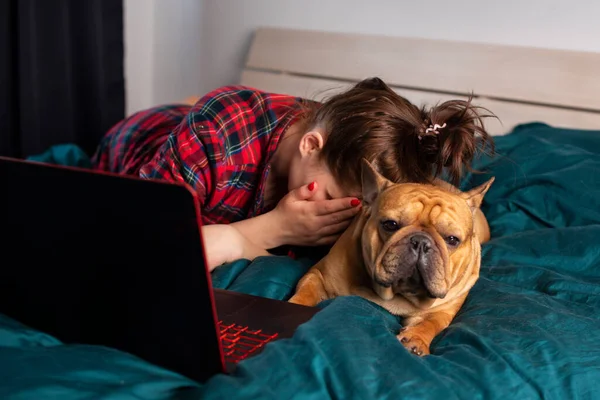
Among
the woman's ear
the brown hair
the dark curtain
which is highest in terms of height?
the brown hair

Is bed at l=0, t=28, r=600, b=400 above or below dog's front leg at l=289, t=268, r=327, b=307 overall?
above

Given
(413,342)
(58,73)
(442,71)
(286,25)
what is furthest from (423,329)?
(58,73)

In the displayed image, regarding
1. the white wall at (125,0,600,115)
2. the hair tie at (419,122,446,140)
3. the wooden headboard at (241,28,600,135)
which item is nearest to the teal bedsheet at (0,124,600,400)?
the hair tie at (419,122,446,140)

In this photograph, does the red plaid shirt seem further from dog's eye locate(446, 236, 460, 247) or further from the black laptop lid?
the black laptop lid

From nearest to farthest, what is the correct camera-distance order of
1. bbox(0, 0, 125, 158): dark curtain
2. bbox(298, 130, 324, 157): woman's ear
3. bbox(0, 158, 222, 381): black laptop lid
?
1. bbox(0, 158, 222, 381): black laptop lid
2. bbox(298, 130, 324, 157): woman's ear
3. bbox(0, 0, 125, 158): dark curtain

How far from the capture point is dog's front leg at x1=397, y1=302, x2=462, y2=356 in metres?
1.12

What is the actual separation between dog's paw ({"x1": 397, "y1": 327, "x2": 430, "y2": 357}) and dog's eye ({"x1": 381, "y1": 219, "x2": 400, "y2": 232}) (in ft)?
0.72

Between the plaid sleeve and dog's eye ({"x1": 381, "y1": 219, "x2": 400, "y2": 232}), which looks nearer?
dog's eye ({"x1": 381, "y1": 219, "x2": 400, "y2": 232})

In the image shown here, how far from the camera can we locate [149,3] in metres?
3.24

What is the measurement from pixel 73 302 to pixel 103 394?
18cm

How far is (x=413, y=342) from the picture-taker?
1.13 meters

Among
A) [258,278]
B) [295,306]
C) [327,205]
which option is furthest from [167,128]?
[295,306]

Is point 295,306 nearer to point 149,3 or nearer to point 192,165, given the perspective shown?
point 192,165

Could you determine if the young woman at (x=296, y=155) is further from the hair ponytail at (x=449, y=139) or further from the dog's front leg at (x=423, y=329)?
the dog's front leg at (x=423, y=329)
